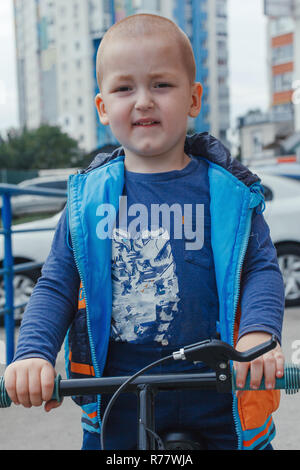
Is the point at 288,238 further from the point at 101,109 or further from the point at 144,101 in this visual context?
the point at 144,101

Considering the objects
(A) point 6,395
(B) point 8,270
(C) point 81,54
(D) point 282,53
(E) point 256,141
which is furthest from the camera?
(C) point 81,54

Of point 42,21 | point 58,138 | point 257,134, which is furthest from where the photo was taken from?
point 42,21

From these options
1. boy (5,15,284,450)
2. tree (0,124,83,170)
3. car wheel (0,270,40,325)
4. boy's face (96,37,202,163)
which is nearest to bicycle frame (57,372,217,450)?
boy (5,15,284,450)

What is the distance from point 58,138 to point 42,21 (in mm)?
40218

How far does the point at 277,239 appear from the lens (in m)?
6.39

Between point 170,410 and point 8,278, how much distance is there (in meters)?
3.03

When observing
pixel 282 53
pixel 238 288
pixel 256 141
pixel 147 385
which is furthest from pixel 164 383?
pixel 282 53

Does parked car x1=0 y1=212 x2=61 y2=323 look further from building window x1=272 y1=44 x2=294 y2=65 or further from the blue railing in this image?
building window x1=272 y1=44 x2=294 y2=65

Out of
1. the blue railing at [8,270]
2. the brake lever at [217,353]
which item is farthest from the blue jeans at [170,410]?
the blue railing at [8,270]

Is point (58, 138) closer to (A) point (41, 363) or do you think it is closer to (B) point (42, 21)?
(B) point (42, 21)

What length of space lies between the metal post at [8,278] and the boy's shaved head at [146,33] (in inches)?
115

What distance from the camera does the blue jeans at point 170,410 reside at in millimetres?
1417

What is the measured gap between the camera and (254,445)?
4.55ft
